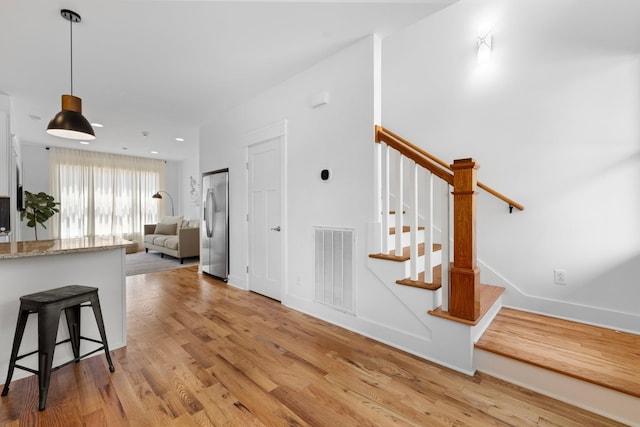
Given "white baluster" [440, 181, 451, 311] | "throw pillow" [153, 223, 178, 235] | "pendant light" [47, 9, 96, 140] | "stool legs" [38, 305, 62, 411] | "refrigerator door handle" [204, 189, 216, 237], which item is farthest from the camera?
"throw pillow" [153, 223, 178, 235]

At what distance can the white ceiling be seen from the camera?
2.12 metres

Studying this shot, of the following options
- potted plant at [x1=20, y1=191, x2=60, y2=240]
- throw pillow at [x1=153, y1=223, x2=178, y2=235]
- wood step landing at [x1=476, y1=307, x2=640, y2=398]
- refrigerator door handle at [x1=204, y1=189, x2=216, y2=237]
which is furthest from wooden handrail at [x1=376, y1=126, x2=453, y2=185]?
throw pillow at [x1=153, y1=223, x2=178, y2=235]

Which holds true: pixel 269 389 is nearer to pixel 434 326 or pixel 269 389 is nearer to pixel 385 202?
pixel 434 326

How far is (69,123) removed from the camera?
2.21m

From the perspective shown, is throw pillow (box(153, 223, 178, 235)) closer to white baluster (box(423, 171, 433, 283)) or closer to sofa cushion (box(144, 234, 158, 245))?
sofa cushion (box(144, 234, 158, 245))

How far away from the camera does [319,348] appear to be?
90.1 inches

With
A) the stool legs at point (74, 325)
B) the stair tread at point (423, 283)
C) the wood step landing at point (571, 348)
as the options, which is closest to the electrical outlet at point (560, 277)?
the wood step landing at point (571, 348)

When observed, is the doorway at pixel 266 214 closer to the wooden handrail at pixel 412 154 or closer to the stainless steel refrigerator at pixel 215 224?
the stainless steel refrigerator at pixel 215 224

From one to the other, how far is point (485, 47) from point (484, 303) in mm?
2477

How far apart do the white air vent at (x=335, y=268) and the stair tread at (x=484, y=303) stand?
81cm

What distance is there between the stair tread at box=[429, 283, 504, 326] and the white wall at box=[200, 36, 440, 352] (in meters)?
0.23

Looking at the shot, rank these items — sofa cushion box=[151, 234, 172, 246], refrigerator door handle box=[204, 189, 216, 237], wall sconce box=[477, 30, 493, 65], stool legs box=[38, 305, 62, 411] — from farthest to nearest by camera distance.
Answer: sofa cushion box=[151, 234, 172, 246], refrigerator door handle box=[204, 189, 216, 237], wall sconce box=[477, 30, 493, 65], stool legs box=[38, 305, 62, 411]

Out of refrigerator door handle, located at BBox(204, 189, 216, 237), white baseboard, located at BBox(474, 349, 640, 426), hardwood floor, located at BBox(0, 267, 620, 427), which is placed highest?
refrigerator door handle, located at BBox(204, 189, 216, 237)

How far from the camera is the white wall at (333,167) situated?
8.12 ft
